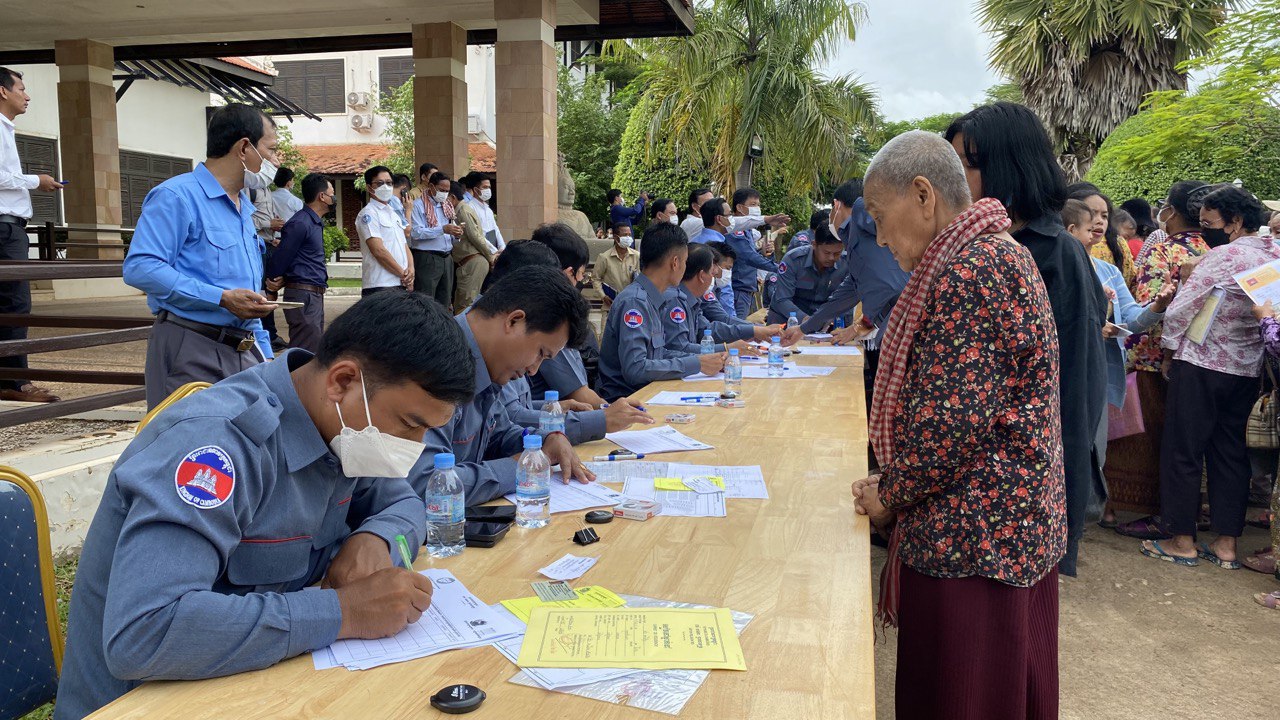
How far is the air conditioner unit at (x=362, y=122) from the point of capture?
86.1 ft

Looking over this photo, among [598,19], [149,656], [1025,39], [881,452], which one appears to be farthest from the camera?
[1025,39]

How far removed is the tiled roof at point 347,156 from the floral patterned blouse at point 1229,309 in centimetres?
2010

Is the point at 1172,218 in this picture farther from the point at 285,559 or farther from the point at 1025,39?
the point at 1025,39

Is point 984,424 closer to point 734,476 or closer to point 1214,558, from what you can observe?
point 734,476

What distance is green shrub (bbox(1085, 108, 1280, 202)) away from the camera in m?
9.93

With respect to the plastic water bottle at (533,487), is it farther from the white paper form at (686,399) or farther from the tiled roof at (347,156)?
the tiled roof at (347,156)

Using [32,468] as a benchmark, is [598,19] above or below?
above

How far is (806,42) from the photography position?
544 inches

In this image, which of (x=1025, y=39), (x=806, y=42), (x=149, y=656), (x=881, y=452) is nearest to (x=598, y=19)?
(x=806, y=42)

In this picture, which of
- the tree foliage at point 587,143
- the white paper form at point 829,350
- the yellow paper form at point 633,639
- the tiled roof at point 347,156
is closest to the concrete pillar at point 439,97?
the white paper form at point 829,350

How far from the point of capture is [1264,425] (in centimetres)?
432

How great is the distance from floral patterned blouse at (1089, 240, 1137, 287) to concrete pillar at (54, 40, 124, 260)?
11210 mm

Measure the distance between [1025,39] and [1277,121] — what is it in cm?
799

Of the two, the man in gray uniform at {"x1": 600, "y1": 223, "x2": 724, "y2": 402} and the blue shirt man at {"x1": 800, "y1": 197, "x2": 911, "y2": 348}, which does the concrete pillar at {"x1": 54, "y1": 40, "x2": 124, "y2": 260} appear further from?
the blue shirt man at {"x1": 800, "y1": 197, "x2": 911, "y2": 348}
